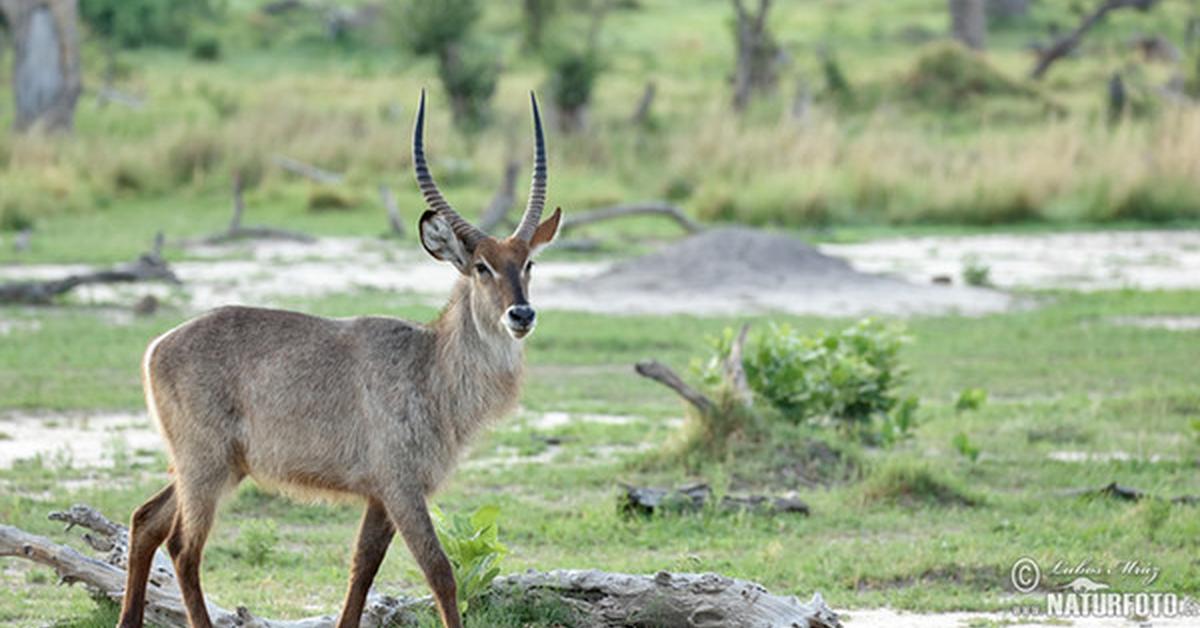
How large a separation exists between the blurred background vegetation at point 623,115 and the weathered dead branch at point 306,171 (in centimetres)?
14

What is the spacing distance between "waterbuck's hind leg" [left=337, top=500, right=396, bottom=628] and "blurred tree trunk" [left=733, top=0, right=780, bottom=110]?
88.2 feet

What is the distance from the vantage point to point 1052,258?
2056cm

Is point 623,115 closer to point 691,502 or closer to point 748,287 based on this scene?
point 748,287

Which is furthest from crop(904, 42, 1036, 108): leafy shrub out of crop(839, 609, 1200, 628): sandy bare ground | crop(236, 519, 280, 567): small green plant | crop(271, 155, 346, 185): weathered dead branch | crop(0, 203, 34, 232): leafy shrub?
crop(839, 609, 1200, 628): sandy bare ground

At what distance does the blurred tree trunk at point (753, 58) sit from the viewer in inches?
1293

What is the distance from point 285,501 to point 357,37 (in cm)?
3534

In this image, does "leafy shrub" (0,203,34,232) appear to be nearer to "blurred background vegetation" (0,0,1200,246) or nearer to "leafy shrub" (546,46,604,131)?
"blurred background vegetation" (0,0,1200,246)

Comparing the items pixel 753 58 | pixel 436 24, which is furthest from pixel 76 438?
pixel 753 58

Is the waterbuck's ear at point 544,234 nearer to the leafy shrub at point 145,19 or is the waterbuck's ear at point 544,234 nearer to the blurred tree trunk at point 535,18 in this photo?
the blurred tree trunk at point 535,18

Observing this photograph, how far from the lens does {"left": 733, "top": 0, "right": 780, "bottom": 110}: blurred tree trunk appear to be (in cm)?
3284

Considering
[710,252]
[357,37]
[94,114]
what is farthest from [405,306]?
[357,37]

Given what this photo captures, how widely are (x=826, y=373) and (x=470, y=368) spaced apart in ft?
14.9

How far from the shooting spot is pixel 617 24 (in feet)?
153

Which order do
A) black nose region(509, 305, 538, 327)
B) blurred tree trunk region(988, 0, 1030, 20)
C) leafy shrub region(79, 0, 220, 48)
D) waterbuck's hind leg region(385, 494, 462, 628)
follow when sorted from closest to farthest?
waterbuck's hind leg region(385, 494, 462, 628)
black nose region(509, 305, 538, 327)
leafy shrub region(79, 0, 220, 48)
blurred tree trunk region(988, 0, 1030, 20)
